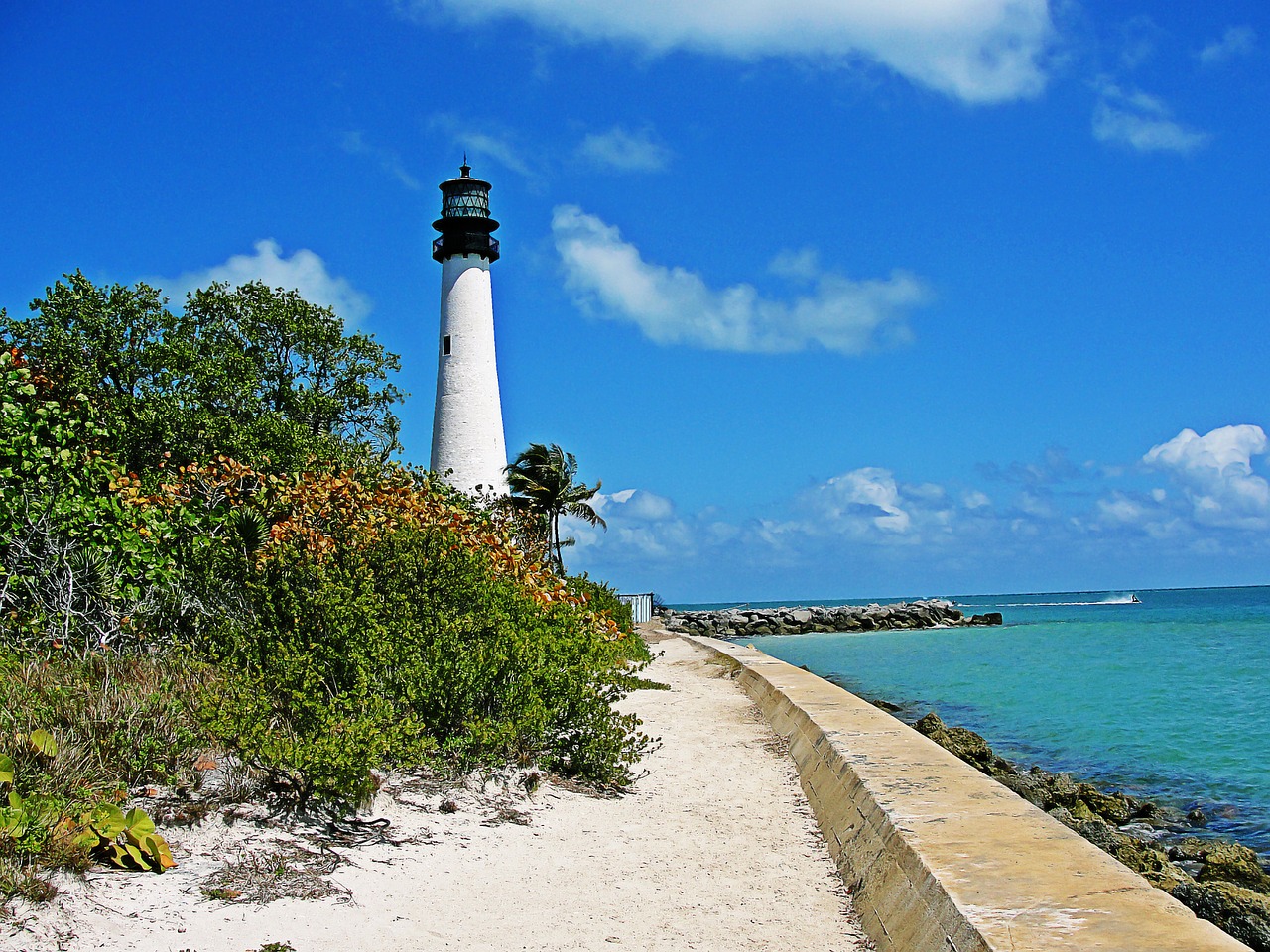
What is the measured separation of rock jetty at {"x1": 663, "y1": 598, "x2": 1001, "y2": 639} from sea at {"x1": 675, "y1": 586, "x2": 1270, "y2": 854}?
14.5ft

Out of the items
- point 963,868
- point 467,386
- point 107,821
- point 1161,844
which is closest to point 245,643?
point 107,821

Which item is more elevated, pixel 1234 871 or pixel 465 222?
pixel 465 222

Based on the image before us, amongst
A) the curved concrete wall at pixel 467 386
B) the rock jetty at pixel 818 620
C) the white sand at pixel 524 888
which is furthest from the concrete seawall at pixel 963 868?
the rock jetty at pixel 818 620

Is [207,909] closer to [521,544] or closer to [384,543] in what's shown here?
[384,543]

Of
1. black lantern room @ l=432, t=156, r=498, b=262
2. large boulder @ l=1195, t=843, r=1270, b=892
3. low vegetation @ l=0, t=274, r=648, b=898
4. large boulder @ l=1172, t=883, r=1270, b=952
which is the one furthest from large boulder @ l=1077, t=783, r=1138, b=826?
black lantern room @ l=432, t=156, r=498, b=262

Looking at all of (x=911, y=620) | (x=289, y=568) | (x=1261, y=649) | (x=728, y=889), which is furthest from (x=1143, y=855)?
(x=911, y=620)

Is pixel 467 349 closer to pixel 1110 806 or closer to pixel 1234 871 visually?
pixel 1110 806

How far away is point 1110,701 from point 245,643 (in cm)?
1761

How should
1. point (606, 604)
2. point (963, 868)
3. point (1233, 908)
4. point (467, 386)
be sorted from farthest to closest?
point (467, 386), point (606, 604), point (1233, 908), point (963, 868)

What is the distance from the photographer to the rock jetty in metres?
46.2

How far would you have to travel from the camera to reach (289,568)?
823cm

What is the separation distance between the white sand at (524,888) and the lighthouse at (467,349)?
2149cm

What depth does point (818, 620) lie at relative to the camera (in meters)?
51.3

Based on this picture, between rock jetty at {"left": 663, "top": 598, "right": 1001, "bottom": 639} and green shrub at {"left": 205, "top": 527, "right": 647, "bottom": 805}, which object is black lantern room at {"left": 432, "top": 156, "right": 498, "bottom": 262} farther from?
green shrub at {"left": 205, "top": 527, "right": 647, "bottom": 805}
